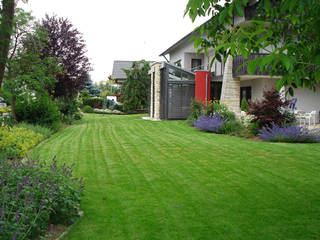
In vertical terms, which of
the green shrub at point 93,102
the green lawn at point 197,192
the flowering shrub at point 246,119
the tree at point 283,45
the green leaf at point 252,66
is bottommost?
the green lawn at point 197,192

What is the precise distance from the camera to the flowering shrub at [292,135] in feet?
35.1

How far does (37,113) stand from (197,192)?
419 inches

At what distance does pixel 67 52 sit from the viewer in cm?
1764

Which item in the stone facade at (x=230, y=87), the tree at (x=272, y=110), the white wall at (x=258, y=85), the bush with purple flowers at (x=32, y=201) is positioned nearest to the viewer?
the bush with purple flowers at (x=32, y=201)

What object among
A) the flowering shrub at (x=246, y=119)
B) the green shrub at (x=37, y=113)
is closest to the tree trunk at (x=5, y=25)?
the green shrub at (x=37, y=113)

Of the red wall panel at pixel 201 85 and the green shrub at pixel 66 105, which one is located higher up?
the red wall panel at pixel 201 85

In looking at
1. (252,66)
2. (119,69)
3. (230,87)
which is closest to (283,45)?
(252,66)

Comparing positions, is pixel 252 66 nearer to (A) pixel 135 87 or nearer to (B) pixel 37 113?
(B) pixel 37 113

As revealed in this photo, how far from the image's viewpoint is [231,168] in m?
6.89

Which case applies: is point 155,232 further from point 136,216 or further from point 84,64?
point 84,64

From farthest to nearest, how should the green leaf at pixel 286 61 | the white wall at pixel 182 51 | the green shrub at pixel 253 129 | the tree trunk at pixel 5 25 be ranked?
the white wall at pixel 182 51 < the green shrub at pixel 253 129 < the tree trunk at pixel 5 25 < the green leaf at pixel 286 61

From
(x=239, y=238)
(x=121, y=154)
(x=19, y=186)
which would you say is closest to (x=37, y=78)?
(x=121, y=154)

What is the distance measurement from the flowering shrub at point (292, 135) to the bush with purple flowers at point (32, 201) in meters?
8.14

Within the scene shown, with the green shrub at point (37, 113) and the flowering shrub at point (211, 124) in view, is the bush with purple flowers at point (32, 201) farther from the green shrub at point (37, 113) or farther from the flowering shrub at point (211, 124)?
the flowering shrub at point (211, 124)
